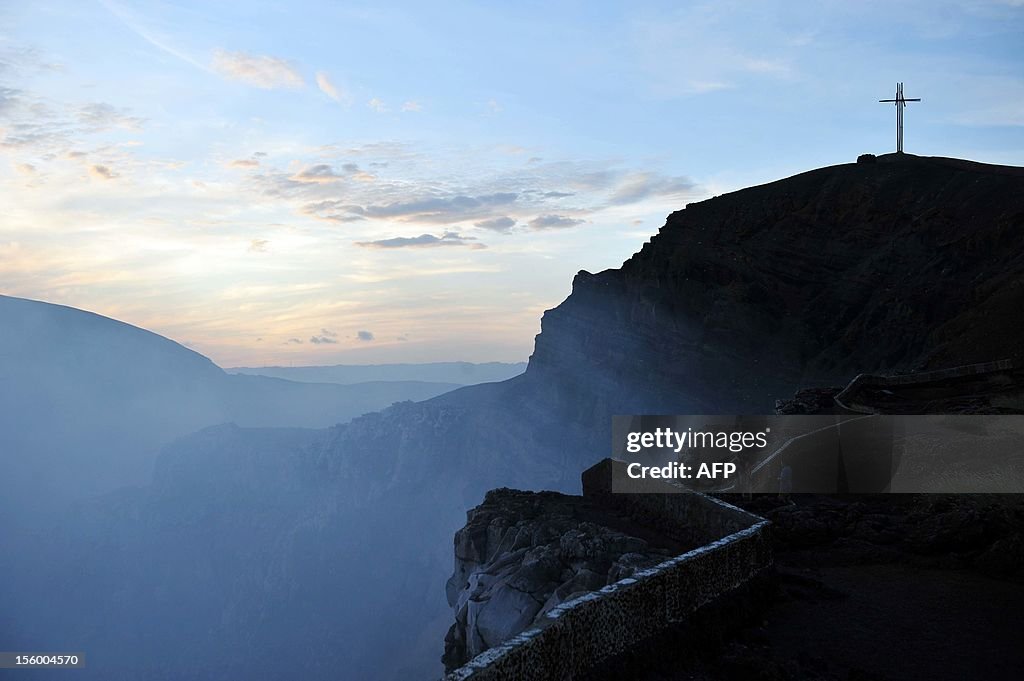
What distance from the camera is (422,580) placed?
94812 mm

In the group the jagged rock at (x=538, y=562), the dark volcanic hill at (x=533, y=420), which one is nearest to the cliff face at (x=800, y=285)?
the dark volcanic hill at (x=533, y=420)

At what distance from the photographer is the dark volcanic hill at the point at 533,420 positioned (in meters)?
68.5

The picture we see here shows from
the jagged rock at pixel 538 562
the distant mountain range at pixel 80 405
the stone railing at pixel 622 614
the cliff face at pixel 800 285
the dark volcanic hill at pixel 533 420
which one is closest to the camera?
the stone railing at pixel 622 614

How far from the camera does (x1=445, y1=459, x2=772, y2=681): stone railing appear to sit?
299 inches

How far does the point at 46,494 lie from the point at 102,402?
116 ft

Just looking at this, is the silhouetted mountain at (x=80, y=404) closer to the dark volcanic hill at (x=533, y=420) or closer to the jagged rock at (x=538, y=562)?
the dark volcanic hill at (x=533, y=420)

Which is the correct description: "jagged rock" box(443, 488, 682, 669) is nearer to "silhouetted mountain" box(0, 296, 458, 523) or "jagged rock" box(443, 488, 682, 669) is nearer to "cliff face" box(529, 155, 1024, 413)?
"cliff face" box(529, 155, 1024, 413)

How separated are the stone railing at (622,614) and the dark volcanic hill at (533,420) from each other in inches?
1488

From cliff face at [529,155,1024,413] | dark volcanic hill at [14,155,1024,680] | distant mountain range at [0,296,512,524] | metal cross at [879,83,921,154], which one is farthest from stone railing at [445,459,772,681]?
distant mountain range at [0,296,512,524]

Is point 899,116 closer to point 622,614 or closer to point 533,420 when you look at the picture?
point 533,420

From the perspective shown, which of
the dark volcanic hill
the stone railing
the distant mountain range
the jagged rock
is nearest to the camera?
the stone railing

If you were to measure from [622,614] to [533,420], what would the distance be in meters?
88.6

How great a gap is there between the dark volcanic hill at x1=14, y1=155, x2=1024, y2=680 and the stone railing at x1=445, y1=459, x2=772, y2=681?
37.8 meters

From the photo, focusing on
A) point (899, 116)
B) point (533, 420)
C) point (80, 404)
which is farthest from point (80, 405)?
→ point (899, 116)
